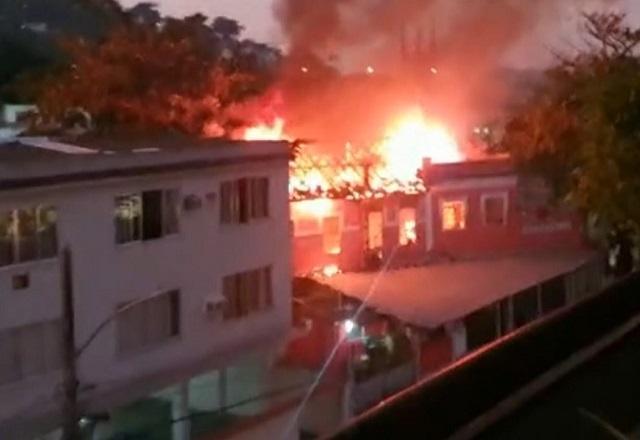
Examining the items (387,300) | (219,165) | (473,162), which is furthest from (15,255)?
(473,162)

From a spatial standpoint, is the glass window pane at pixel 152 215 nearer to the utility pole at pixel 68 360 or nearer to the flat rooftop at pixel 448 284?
the utility pole at pixel 68 360

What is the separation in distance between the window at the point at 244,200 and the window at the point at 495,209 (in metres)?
2.21

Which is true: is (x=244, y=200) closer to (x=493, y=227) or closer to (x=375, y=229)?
(x=375, y=229)

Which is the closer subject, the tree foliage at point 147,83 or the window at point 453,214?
the tree foliage at point 147,83

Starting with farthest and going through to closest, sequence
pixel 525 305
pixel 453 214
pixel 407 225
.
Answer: pixel 453 214
pixel 407 225
pixel 525 305

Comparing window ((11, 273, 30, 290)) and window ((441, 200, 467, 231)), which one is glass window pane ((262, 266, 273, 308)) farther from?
window ((441, 200, 467, 231))

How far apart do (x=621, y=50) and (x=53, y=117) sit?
2.12 metres

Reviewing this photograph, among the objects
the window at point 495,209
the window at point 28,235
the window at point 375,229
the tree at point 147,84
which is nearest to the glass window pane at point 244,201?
the tree at point 147,84

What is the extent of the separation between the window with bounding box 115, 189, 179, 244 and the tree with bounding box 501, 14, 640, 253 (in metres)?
1.35

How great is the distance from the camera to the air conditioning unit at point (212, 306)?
165 inches

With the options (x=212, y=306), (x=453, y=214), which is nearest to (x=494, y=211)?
(x=453, y=214)

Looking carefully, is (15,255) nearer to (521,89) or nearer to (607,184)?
(607,184)

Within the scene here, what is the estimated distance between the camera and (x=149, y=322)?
4.02 metres

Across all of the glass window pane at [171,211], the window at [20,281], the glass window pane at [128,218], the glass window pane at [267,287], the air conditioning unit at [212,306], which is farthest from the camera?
the glass window pane at [267,287]
